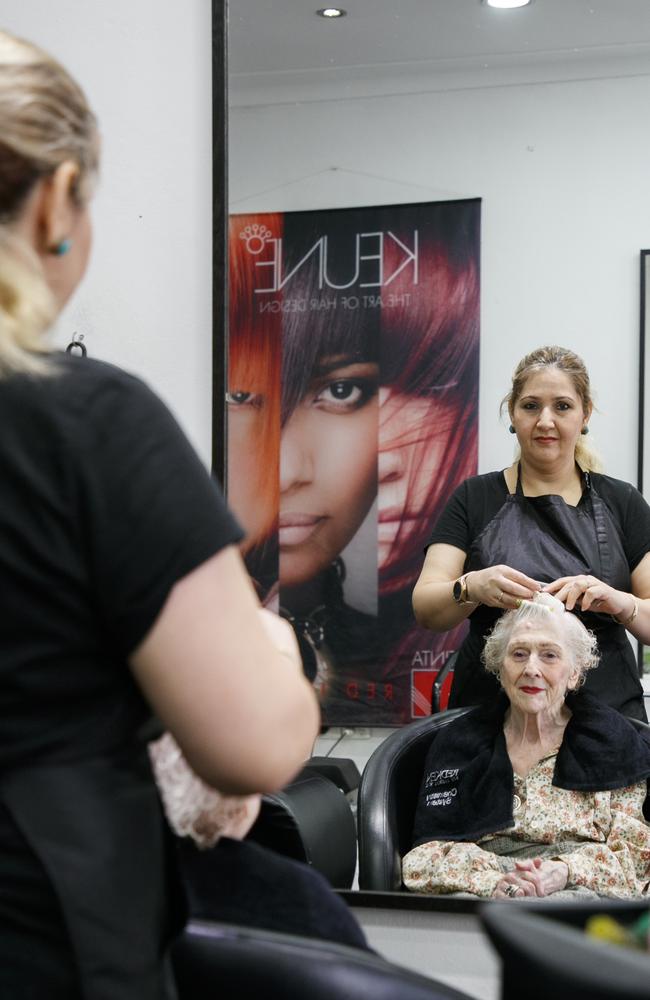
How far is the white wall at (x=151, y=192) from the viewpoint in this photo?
1898 mm

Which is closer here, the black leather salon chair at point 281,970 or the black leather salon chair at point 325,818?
the black leather salon chair at point 281,970

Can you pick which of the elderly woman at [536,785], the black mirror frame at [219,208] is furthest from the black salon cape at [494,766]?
the black mirror frame at [219,208]

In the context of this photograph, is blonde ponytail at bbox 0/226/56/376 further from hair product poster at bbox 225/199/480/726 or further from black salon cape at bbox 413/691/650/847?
black salon cape at bbox 413/691/650/847

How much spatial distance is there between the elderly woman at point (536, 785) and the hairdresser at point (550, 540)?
4 cm

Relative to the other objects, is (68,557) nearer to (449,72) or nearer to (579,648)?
(579,648)

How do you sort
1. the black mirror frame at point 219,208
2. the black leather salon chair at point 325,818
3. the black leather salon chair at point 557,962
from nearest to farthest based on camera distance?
the black leather salon chair at point 557,962, the black leather salon chair at point 325,818, the black mirror frame at point 219,208

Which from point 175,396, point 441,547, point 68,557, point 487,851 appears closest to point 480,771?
point 487,851

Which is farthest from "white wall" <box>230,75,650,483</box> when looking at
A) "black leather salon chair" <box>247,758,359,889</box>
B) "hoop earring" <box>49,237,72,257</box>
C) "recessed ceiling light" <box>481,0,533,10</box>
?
"hoop earring" <box>49,237,72,257</box>

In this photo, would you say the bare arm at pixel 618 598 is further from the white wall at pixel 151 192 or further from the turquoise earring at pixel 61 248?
the turquoise earring at pixel 61 248

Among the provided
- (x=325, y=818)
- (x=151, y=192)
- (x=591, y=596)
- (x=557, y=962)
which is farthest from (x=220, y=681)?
(x=151, y=192)

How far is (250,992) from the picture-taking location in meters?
0.87

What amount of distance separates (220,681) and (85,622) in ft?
0.33

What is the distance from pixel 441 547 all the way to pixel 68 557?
1180mm

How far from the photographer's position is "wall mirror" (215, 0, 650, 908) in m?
1.71
